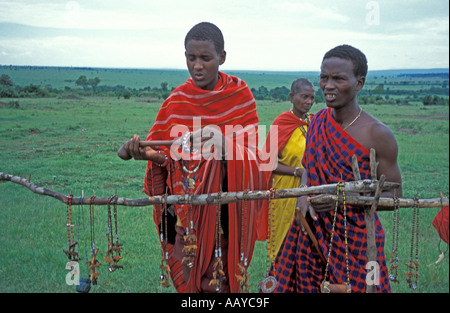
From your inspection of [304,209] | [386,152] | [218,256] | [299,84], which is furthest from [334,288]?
[299,84]

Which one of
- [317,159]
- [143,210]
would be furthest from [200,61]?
[143,210]

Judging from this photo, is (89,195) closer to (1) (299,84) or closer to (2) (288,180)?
(2) (288,180)

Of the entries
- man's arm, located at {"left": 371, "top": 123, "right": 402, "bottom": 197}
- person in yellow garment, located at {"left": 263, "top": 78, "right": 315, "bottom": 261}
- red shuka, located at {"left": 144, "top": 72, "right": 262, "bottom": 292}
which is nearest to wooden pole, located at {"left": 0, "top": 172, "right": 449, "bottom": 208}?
man's arm, located at {"left": 371, "top": 123, "right": 402, "bottom": 197}

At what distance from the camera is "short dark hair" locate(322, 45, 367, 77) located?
2.86 metres

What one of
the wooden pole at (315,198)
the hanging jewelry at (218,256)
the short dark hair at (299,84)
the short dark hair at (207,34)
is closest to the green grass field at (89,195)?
the wooden pole at (315,198)

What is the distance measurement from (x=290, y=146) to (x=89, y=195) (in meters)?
5.30

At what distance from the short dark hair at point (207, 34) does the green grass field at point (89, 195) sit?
1.78m

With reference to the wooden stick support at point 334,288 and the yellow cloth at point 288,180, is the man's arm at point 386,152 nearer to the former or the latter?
the wooden stick support at point 334,288

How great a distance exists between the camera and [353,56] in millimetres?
2865

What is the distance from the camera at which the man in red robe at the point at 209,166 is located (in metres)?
3.10

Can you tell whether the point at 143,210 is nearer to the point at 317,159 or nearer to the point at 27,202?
the point at 27,202

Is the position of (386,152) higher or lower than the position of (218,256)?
higher

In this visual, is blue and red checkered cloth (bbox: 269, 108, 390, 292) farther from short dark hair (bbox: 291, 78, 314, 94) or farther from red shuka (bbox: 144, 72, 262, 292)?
short dark hair (bbox: 291, 78, 314, 94)

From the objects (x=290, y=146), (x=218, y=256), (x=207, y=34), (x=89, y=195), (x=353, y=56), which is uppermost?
(x=207, y=34)
